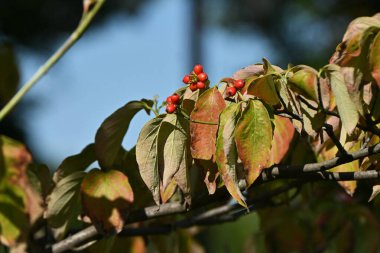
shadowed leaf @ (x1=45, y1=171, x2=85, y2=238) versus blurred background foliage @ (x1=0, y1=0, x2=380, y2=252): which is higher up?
shadowed leaf @ (x1=45, y1=171, x2=85, y2=238)

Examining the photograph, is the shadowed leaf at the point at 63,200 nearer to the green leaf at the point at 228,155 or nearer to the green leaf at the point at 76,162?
the green leaf at the point at 76,162

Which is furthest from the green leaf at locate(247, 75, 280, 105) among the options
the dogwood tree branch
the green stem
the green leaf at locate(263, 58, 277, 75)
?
the green stem

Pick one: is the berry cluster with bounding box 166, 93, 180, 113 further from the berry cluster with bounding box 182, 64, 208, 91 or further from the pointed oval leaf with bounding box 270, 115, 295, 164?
the pointed oval leaf with bounding box 270, 115, 295, 164

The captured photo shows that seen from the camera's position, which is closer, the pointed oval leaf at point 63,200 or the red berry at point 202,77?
the red berry at point 202,77

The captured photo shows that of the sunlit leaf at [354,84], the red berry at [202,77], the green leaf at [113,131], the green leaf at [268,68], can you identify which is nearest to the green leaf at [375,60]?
the sunlit leaf at [354,84]

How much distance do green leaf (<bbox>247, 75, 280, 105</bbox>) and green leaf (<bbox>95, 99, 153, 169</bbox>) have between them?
20cm

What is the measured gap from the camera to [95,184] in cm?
120

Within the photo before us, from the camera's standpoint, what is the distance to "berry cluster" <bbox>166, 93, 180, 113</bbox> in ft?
3.28

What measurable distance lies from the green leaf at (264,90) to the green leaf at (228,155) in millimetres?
80

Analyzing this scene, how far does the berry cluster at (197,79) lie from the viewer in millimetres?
1037

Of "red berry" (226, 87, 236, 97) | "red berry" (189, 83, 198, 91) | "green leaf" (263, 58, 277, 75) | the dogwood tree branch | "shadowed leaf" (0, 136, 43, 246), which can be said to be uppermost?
"green leaf" (263, 58, 277, 75)

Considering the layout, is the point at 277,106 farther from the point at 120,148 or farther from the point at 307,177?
the point at 120,148

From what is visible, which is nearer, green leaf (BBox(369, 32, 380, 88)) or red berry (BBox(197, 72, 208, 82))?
green leaf (BBox(369, 32, 380, 88))

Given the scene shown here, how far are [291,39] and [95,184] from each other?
11460mm
